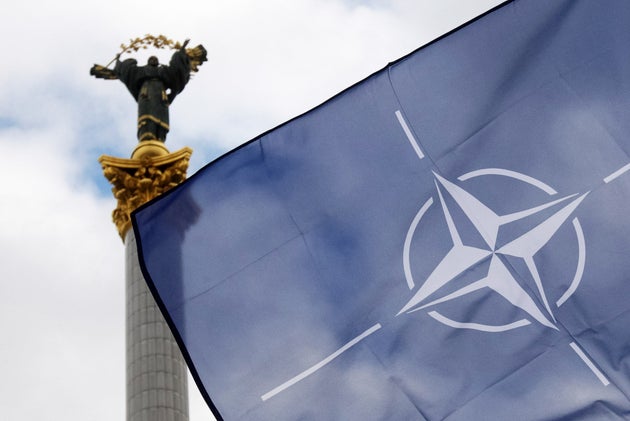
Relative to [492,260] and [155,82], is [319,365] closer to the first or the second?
[492,260]

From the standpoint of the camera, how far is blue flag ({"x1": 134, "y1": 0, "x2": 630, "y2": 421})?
962cm

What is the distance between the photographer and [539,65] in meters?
10.8

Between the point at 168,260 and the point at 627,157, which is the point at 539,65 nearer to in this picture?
the point at 627,157

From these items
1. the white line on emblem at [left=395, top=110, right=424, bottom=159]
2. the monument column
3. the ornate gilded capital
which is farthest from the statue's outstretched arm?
the white line on emblem at [left=395, top=110, right=424, bottom=159]

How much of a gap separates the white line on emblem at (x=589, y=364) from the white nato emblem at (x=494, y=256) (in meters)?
0.23

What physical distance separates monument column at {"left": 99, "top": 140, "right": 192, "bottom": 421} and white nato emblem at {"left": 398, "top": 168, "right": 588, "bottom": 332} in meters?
14.9

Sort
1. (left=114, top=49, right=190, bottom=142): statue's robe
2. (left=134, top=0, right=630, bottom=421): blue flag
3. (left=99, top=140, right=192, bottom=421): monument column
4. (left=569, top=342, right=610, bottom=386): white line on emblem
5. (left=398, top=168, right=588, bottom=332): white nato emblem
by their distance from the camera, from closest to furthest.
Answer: (left=569, top=342, right=610, bottom=386): white line on emblem < (left=134, top=0, right=630, bottom=421): blue flag < (left=398, top=168, right=588, bottom=332): white nato emblem < (left=99, top=140, right=192, bottom=421): monument column < (left=114, top=49, right=190, bottom=142): statue's robe

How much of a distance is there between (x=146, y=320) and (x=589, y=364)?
17.5m

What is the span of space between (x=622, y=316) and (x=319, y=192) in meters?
2.79


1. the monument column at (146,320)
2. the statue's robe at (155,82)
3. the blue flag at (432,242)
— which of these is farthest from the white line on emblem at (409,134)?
the statue's robe at (155,82)

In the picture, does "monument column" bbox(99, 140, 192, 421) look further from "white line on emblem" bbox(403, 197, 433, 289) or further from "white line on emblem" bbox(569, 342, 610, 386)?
"white line on emblem" bbox(569, 342, 610, 386)

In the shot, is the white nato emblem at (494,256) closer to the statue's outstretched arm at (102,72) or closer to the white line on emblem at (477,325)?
the white line on emblem at (477,325)

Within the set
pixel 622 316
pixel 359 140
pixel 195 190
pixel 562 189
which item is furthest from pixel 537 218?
pixel 195 190

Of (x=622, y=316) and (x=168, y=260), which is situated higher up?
(x=168, y=260)
